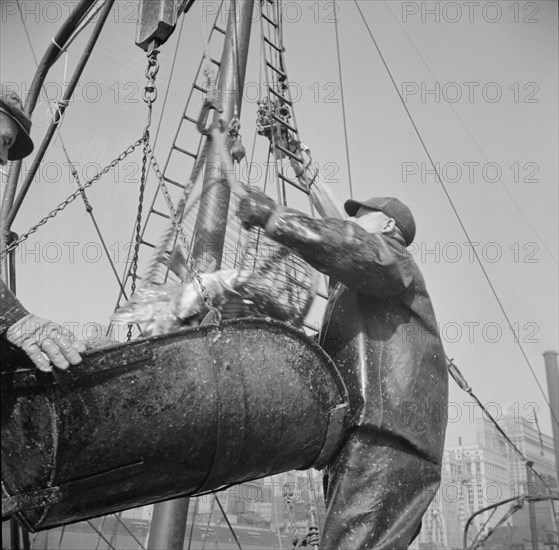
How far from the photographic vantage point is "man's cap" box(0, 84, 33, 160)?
2633mm

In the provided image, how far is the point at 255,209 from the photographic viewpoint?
9.12ft

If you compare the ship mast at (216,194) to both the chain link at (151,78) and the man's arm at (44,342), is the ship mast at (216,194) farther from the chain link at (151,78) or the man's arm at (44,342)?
the man's arm at (44,342)

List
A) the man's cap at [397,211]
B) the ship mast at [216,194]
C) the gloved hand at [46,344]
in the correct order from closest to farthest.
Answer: the gloved hand at [46,344]
the man's cap at [397,211]
the ship mast at [216,194]

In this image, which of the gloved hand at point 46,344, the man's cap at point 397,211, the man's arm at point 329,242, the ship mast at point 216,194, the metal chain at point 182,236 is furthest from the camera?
the ship mast at point 216,194

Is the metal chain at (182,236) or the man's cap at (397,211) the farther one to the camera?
the man's cap at (397,211)

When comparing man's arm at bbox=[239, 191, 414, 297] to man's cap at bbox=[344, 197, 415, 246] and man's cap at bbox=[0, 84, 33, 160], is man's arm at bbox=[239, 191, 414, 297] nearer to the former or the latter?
man's cap at bbox=[344, 197, 415, 246]

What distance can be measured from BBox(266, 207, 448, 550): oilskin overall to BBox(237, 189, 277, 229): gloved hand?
0.13ft

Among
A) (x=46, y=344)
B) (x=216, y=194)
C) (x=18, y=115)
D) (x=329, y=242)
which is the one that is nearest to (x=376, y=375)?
(x=329, y=242)

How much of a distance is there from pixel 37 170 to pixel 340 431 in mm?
4073

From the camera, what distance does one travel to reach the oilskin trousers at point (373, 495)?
2793mm

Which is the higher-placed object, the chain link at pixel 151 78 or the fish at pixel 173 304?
the chain link at pixel 151 78

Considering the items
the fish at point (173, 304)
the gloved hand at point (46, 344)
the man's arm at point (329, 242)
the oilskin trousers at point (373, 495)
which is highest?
the man's arm at point (329, 242)

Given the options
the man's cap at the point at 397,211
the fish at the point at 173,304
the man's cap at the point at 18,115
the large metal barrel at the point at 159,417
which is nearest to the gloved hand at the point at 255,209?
the fish at the point at 173,304

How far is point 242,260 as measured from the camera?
3369 millimetres
